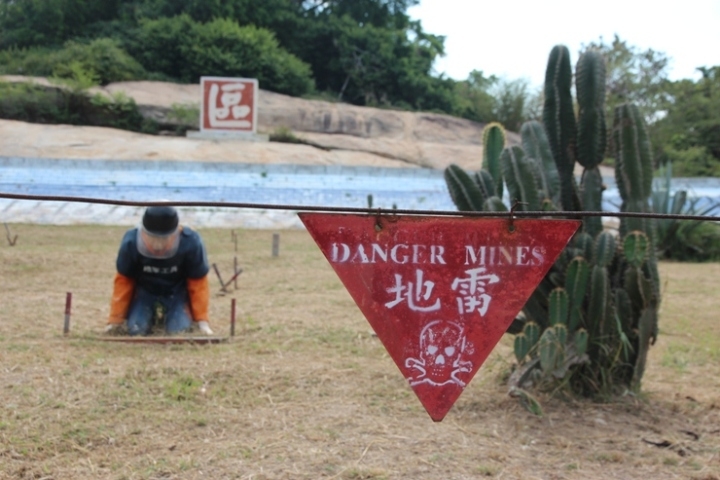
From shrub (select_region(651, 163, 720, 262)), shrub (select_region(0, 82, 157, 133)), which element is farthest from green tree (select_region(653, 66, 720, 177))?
shrub (select_region(0, 82, 157, 133))

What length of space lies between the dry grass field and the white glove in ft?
0.79

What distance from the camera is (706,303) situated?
29.5 ft

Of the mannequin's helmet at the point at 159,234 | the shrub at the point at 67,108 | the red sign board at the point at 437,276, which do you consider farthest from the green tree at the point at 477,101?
the red sign board at the point at 437,276

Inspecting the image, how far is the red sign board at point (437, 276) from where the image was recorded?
2754mm

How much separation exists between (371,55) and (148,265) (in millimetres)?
25274

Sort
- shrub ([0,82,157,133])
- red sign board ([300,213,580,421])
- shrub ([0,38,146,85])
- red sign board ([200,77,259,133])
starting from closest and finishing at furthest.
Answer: red sign board ([300,213,580,421])
red sign board ([200,77,259,133])
shrub ([0,82,157,133])
shrub ([0,38,146,85])

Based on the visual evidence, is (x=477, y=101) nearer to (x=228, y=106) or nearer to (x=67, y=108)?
(x=228, y=106)

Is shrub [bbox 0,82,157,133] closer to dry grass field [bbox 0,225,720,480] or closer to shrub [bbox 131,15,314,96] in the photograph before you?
shrub [bbox 131,15,314,96]

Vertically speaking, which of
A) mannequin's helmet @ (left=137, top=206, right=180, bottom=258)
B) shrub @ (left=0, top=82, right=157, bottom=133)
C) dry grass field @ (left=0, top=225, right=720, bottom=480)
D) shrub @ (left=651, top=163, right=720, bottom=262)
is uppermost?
shrub @ (left=0, top=82, right=157, bottom=133)

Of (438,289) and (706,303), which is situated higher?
(438,289)

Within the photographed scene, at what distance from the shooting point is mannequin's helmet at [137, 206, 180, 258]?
615 cm

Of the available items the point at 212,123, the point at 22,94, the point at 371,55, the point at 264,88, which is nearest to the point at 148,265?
the point at 212,123

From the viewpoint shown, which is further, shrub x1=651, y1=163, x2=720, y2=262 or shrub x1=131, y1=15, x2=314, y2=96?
shrub x1=131, y1=15, x2=314, y2=96

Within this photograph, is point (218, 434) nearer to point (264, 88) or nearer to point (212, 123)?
point (212, 123)
